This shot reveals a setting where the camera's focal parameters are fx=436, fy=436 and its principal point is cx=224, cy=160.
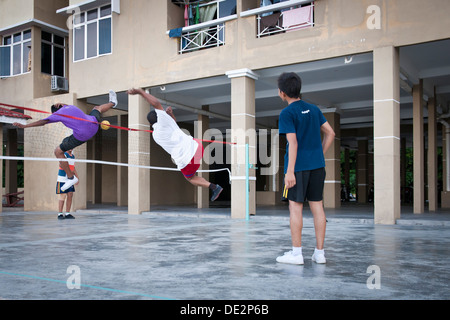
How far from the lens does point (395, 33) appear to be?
1083 cm

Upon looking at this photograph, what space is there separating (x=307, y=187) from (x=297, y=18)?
29.6 ft

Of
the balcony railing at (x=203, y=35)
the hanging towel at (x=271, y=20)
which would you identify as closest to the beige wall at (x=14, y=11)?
the balcony railing at (x=203, y=35)

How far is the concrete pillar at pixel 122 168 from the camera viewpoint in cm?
2214

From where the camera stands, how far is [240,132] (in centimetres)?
1320

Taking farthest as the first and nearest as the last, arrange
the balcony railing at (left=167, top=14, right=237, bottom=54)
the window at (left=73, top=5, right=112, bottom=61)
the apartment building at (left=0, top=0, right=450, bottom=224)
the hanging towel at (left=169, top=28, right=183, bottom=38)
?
the window at (left=73, top=5, right=112, bottom=61)
the hanging towel at (left=169, top=28, right=183, bottom=38)
the balcony railing at (left=167, top=14, right=237, bottom=54)
the apartment building at (left=0, top=0, right=450, bottom=224)

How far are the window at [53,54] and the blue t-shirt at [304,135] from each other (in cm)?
1683

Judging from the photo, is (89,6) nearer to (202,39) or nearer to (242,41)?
(202,39)

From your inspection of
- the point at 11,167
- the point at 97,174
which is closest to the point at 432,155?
the point at 97,174

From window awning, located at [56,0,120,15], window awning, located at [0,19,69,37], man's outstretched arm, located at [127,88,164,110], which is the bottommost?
man's outstretched arm, located at [127,88,164,110]

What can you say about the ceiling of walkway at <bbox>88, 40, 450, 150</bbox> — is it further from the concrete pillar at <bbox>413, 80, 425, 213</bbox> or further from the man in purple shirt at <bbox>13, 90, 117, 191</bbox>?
the man in purple shirt at <bbox>13, 90, 117, 191</bbox>

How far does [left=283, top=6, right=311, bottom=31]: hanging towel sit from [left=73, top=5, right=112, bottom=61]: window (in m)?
7.21

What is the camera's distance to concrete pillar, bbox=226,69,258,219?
1312cm

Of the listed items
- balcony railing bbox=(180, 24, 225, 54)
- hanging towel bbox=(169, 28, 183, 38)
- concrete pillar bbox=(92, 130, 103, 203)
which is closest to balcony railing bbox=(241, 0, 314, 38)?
balcony railing bbox=(180, 24, 225, 54)
